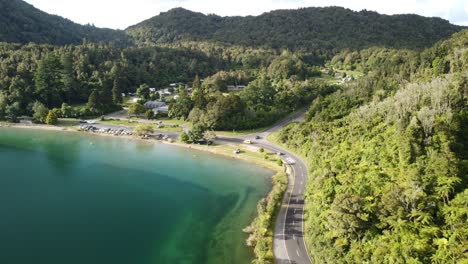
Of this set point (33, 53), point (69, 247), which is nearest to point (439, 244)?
point (69, 247)

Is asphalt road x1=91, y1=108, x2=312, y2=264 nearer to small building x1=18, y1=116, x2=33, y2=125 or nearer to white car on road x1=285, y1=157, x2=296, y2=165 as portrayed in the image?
white car on road x1=285, y1=157, x2=296, y2=165

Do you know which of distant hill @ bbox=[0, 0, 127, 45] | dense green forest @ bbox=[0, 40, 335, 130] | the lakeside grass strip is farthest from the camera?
distant hill @ bbox=[0, 0, 127, 45]

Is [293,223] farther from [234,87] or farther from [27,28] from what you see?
[27,28]

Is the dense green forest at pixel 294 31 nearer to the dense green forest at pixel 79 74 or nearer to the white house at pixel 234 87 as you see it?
the dense green forest at pixel 79 74

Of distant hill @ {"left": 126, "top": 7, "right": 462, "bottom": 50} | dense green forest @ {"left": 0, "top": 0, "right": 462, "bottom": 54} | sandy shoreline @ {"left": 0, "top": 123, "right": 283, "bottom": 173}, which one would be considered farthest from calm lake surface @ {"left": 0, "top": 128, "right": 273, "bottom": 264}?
distant hill @ {"left": 126, "top": 7, "right": 462, "bottom": 50}

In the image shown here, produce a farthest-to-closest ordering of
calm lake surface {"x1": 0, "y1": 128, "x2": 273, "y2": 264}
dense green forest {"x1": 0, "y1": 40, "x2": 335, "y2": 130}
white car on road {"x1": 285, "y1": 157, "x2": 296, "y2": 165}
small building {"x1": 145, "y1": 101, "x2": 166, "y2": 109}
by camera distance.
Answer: small building {"x1": 145, "y1": 101, "x2": 166, "y2": 109}
dense green forest {"x1": 0, "y1": 40, "x2": 335, "y2": 130}
white car on road {"x1": 285, "y1": 157, "x2": 296, "y2": 165}
calm lake surface {"x1": 0, "y1": 128, "x2": 273, "y2": 264}

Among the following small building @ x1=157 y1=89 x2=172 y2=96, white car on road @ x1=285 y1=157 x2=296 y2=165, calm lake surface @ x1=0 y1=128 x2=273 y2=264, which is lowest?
calm lake surface @ x1=0 y1=128 x2=273 y2=264
